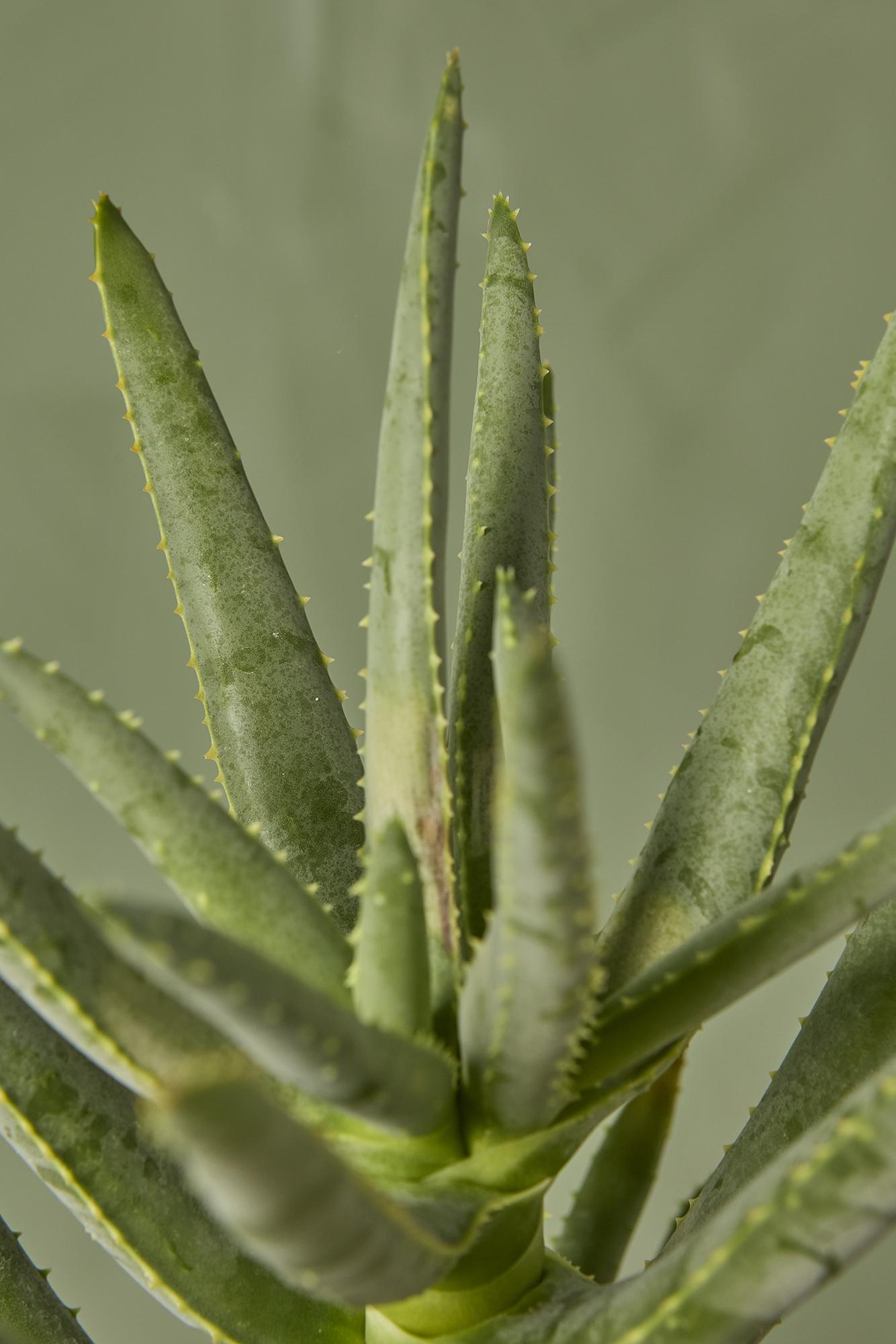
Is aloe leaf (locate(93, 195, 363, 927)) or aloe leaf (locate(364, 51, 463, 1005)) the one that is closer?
aloe leaf (locate(364, 51, 463, 1005))

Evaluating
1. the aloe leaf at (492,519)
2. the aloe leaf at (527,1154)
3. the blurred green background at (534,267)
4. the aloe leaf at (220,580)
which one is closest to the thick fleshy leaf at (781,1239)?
the aloe leaf at (527,1154)

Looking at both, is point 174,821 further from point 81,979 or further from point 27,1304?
point 27,1304

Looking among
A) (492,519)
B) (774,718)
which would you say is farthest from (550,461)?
(774,718)

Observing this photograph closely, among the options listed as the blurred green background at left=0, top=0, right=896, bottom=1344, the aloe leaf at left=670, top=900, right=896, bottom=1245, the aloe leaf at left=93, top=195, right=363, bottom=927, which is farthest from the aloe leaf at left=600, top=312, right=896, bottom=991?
the blurred green background at left=0, top=0, right=896, bottom=1344

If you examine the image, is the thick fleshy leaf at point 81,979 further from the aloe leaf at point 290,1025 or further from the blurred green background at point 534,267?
the blurred green background at point 534,267

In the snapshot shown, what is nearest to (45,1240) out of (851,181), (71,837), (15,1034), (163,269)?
(71,837)

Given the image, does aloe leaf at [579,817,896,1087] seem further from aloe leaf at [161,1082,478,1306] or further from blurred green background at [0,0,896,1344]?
blurred green background at [0,0,896,1344]

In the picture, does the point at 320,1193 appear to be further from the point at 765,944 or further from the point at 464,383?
the point at 464,383
